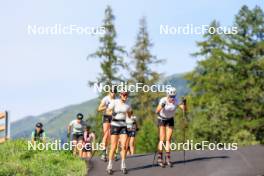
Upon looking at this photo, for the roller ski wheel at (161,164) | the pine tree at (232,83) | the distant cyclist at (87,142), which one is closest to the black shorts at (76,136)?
the distant cyclist at (87,142)

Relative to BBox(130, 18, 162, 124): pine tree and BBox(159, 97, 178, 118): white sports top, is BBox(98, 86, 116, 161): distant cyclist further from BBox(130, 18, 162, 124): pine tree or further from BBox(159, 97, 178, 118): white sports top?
BBox(130, 18, 162, 124): pine tree

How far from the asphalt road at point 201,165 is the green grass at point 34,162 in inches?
21.0

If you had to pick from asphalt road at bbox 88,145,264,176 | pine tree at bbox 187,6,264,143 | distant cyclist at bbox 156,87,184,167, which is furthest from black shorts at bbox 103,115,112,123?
pine tree at bbox 187,6,264,143

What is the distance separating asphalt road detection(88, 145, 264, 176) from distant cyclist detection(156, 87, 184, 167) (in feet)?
1.39

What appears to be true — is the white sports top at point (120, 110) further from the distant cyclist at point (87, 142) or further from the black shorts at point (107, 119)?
the distant cyclist at point (87, 142)

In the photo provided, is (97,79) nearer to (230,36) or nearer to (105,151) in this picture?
(230,36)

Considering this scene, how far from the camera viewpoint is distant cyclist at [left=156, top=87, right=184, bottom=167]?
18641 mm

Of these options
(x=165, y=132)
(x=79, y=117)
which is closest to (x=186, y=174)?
(x=165, y=132)

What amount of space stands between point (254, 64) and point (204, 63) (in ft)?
20.4

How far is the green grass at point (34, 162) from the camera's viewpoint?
726 inches

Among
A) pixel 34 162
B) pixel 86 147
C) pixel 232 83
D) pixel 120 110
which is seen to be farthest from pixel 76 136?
pixel 232 83

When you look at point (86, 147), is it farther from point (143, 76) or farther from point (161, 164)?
point (143, 76)

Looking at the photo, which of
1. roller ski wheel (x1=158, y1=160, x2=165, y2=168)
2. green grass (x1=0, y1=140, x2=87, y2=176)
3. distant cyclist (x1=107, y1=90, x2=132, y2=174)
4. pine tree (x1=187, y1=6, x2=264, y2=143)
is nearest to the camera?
distant cyclist (x1=107, y1=90, x2=132, y2=174)

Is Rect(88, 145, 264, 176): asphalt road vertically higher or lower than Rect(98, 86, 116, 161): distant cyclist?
lower
